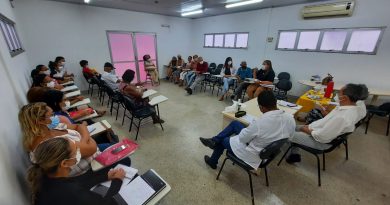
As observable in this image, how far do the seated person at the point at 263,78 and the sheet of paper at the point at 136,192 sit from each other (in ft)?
12.2

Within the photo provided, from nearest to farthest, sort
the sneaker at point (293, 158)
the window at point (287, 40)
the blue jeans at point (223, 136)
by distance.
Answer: the blue jeans at point (223, 136)
the sneaker at point (293, 158)
the window at point (287, 40)

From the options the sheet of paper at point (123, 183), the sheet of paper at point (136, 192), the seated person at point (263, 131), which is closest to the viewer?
the sheet of paper at point (136, 192)

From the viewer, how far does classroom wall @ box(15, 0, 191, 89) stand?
14.6 feet

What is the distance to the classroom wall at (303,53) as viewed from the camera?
12.4 feet

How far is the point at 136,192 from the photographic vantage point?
3.92ft

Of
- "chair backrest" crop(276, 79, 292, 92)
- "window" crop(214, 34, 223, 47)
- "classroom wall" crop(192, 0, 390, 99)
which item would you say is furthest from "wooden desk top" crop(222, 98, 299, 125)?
"window" crop(214, 34, 223, 47)

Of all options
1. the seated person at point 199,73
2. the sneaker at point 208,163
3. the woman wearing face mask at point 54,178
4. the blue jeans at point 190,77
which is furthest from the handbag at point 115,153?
the blue jeans at point 190,77

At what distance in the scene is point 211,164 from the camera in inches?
89.6

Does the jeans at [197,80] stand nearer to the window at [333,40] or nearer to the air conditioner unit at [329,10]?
the air conditioner unit at [329,10]

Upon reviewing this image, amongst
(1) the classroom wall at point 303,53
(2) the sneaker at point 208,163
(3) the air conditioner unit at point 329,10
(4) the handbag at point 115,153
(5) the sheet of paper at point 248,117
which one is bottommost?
(2) the sneaker at point 208,163

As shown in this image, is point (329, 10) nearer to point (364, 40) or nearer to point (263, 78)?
point (364, 40)

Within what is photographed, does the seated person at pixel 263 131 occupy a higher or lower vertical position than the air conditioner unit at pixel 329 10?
lower

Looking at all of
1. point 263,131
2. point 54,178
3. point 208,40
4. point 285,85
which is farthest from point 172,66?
point 54,178

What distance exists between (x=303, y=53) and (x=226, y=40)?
305 centimetres
